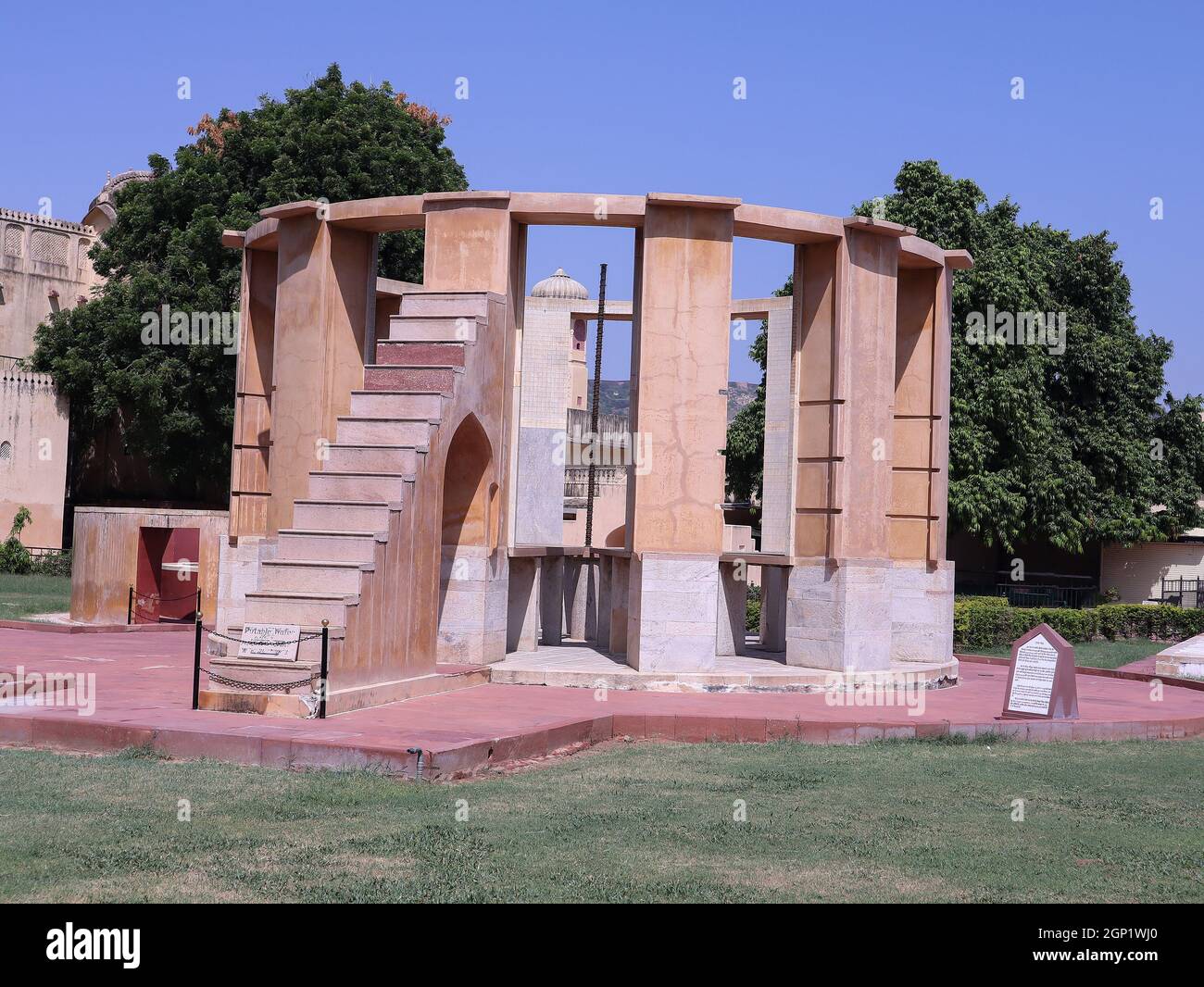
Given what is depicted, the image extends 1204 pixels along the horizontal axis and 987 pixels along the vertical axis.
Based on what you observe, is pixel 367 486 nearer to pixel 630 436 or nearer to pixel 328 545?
pixel 328 545

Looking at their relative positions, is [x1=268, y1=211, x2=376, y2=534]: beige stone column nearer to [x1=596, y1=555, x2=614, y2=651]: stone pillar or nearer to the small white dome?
[x1=596, y1=555, x2=614, y2=651]: stone pillar

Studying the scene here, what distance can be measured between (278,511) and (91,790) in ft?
28.4

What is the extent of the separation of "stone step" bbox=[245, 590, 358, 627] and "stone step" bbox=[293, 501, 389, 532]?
0.95 meters

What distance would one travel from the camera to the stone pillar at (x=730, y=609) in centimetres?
1777

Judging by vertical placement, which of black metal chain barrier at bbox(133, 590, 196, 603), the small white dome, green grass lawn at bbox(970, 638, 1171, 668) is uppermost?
the small white dome

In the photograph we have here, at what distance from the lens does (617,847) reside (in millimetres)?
7793

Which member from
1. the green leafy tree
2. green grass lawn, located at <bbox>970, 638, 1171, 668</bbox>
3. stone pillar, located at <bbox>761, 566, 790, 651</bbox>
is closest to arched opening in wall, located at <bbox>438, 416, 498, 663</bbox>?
stone pillar, located at <bbox>761, 566, 790, 651</bbox>

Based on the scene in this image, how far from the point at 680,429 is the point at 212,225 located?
21109mm

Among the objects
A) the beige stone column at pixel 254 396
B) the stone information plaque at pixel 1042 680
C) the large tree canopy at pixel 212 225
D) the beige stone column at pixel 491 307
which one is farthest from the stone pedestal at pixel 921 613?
the large tree canopy at pixel 212 225

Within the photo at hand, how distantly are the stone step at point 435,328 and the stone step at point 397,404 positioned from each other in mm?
919

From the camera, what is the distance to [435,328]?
1534cm

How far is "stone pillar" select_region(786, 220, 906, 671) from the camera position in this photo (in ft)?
54.1

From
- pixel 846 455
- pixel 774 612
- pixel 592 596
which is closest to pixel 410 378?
pixel 846 455
